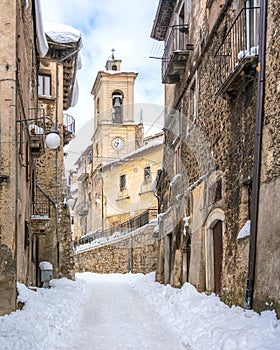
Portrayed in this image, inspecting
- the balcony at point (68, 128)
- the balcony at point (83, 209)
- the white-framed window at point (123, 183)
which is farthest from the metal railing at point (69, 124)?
the balcony at point (83, 209)

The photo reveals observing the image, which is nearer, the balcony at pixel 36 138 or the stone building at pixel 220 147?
the stone building at pixel 220 147

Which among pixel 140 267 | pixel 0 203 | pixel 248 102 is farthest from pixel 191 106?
pixel 140 267

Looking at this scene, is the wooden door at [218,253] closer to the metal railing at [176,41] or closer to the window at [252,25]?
the window at [252,25]

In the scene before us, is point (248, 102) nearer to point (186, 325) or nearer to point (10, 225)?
point (186, 325)

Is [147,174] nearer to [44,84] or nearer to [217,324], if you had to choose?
[44,84]

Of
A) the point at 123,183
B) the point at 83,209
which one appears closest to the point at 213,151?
the point at 123,183

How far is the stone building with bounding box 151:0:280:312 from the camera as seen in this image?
30.8ft

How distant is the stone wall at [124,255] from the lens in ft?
98.5

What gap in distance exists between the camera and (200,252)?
14.6 metres

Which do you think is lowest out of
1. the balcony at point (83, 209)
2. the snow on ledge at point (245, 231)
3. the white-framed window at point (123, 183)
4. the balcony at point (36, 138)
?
the balcony at point (83, 209)

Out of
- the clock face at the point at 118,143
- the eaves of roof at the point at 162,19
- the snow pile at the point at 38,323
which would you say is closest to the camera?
the snow pile at the point at 38,323

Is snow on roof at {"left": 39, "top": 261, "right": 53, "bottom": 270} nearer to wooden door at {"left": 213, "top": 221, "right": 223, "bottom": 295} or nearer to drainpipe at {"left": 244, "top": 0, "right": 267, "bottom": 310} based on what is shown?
wooden door at {"left": 213, "top": 221, "right": 223, "bottom": 295}

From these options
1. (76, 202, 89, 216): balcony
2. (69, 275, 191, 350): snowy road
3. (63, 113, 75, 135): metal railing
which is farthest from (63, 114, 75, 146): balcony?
(76, 202, 89, 216): balcony

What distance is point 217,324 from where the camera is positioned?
362 inches
